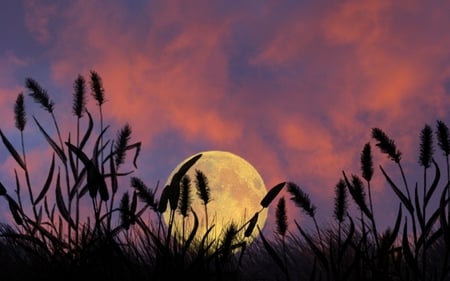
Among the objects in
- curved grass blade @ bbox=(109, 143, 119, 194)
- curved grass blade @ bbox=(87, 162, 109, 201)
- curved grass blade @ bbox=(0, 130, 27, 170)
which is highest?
curved grass blade @ bbox=(0, 130, 27, 170)

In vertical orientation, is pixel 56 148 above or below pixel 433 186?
above

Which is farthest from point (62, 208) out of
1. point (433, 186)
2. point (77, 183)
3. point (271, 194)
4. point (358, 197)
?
point (433, 186)

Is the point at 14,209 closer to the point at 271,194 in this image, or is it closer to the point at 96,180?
the point at 96,180

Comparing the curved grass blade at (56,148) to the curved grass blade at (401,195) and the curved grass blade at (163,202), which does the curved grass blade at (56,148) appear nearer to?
the curved grass blade at (163,202)

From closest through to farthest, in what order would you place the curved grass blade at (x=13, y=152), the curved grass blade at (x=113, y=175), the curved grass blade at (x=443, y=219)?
1. the curved grass blade at (x=443, y=219)
2. the curved grass blade at (x=113, y=175)
3. the curved grass blade at (x=13, y=152)

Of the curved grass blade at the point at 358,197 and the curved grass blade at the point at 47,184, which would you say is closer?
the curved grass blade at the point at 358,197

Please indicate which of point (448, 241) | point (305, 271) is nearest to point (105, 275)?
point (448, 241)

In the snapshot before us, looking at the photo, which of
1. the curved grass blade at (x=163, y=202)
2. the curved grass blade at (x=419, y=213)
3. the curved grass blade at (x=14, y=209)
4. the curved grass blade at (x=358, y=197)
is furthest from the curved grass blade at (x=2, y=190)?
the curved grass blade at (x=419, y=213)

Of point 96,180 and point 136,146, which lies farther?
point 136,146

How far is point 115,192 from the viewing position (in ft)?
8.40

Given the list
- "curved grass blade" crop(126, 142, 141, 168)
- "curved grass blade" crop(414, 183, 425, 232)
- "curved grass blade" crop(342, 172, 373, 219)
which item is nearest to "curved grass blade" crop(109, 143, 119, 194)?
"curved grass blade" crop(126, 142, 141, 168)

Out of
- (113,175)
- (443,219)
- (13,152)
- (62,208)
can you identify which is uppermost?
(13,152)

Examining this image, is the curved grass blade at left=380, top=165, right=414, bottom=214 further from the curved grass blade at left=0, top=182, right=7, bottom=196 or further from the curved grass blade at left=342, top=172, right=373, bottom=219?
the curved grass blade at left=0, top=182, right=7, bottom=196

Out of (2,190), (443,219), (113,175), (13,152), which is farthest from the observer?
(13,152)
